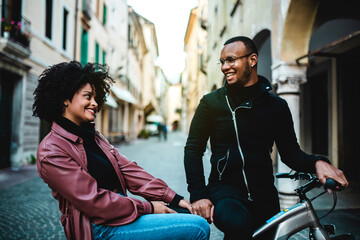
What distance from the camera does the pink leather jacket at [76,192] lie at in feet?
5.09

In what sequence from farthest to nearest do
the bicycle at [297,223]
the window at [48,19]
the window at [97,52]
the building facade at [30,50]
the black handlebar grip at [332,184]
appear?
the window at [97,52] → the window at [48,19] → the building facade at [30,50] → the bicycle at [297,223] → the black handlebar grip at [332,184]

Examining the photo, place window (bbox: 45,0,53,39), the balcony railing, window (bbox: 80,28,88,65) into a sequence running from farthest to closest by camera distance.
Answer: window (bbox: 80,28,88,65), window (bbox: 45,0,53,39), the balcony railing

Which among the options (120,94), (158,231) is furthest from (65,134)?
(120,94)

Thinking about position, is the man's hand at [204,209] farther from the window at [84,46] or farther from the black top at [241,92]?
the window at [84,46]

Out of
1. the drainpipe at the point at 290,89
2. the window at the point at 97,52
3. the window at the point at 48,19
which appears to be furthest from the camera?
the window at the point at 97,52

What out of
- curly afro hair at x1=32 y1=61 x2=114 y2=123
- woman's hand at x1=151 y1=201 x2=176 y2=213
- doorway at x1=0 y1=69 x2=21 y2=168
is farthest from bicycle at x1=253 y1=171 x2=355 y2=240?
doorway at x1=0 y1=69 x2=21 y2=168

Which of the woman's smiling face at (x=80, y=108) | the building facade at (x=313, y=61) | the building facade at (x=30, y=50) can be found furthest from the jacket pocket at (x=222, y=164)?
the building facade at (x=30, y=50)

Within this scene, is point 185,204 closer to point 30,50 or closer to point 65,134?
point 65,134

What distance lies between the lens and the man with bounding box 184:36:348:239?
1.82m

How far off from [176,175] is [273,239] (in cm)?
640

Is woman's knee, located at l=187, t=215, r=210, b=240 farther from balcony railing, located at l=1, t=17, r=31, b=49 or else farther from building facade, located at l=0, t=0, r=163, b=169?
balcony railing, located at l=1, t=17, r=31, b=49

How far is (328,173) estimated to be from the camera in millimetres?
1615

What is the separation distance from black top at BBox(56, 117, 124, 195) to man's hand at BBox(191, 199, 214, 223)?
20.6 inches

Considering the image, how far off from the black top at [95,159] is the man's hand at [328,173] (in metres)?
1.22
